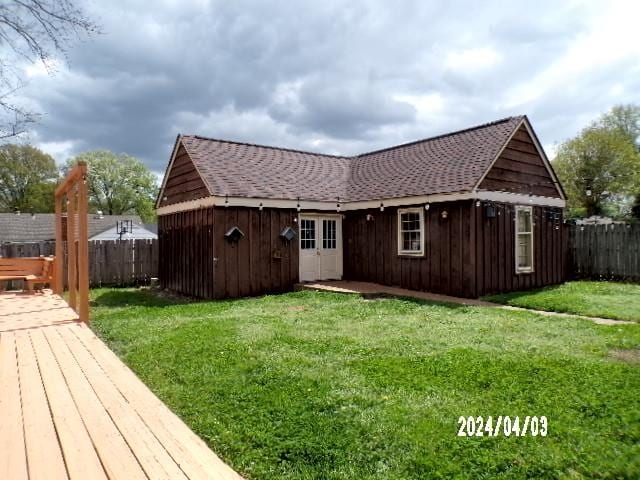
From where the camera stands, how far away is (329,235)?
14.5 m

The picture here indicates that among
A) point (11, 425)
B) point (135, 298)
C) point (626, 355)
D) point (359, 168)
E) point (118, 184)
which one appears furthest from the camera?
point (118, 184)

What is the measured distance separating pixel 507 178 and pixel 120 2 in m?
9.89

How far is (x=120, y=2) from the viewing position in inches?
271

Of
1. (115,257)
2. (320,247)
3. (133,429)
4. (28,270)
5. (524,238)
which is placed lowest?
(133,429)

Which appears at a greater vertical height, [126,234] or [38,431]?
[126,234]

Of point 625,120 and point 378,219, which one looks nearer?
point 378,219

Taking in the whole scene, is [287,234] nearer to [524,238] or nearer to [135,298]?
[135,298]

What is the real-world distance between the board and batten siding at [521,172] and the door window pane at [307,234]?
5.26 m

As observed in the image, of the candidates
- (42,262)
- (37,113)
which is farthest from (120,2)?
(42,262)

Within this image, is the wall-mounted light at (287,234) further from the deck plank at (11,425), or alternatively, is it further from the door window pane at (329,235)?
the deck plank at (11,425)

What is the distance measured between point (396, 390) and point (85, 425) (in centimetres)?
265

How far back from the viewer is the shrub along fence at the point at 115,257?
15.2m

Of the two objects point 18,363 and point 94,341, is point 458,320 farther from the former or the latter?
point 18,363

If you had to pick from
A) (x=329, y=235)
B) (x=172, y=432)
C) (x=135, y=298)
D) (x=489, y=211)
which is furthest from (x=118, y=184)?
(x=172, y=432)
